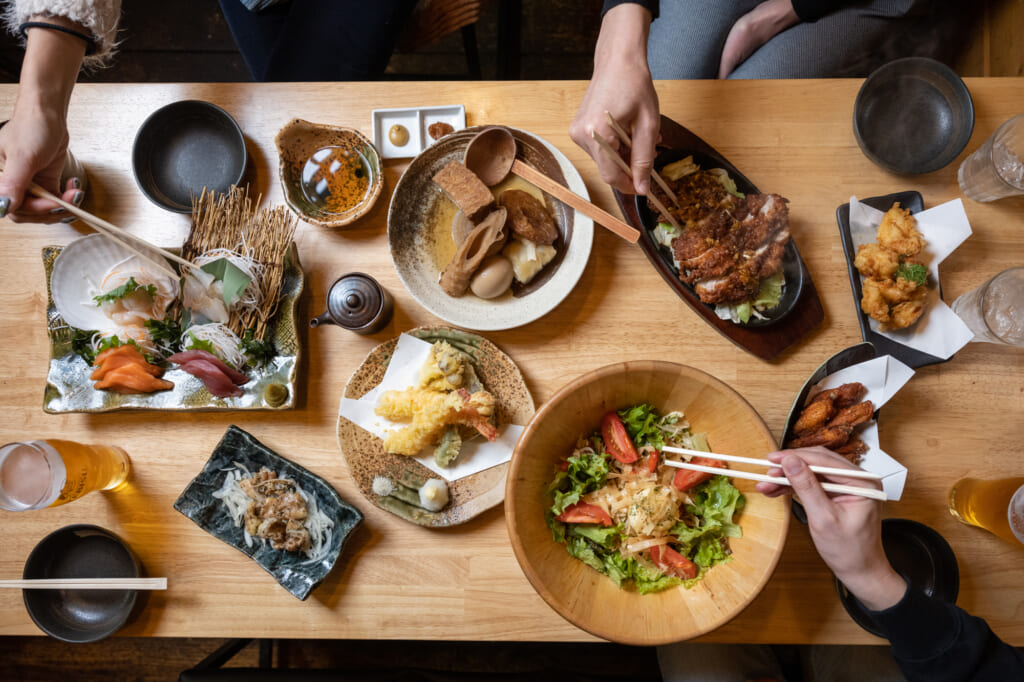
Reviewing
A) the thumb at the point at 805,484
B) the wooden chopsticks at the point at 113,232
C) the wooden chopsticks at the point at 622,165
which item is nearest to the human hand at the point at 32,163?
the wooden chopsticks at the point at 113,232

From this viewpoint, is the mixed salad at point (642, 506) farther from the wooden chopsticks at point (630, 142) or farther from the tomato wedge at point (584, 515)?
the wooden chopsticks at point (630, 142)

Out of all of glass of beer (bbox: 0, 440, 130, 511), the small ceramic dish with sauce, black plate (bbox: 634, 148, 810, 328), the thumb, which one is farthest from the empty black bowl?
glass of beer (bbox: 0, 440, 130, 511)

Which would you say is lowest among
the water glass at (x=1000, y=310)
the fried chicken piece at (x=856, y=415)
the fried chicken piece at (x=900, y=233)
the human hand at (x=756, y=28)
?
the fried chicken piece at (x=856, y=415)

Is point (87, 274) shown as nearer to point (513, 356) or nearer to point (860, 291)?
point (513, 356)

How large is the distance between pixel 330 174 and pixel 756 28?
67.8 inches

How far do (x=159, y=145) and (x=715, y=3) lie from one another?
6.86 feet

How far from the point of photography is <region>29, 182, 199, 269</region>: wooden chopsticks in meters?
1.67

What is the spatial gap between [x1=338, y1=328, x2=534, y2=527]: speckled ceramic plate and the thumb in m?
0.72

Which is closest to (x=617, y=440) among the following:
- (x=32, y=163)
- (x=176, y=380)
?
(x=176, y=380)

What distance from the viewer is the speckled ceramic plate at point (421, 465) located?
1.71 metres

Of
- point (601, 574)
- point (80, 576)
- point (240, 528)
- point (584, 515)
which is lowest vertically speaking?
point (80, 576)

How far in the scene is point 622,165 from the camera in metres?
1.64

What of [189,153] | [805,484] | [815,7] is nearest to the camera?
[805,484]

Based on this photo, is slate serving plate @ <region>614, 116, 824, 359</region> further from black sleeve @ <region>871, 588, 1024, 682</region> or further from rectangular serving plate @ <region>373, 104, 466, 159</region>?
black sleeve @ <region>871, 588, 1024, 682</region>
